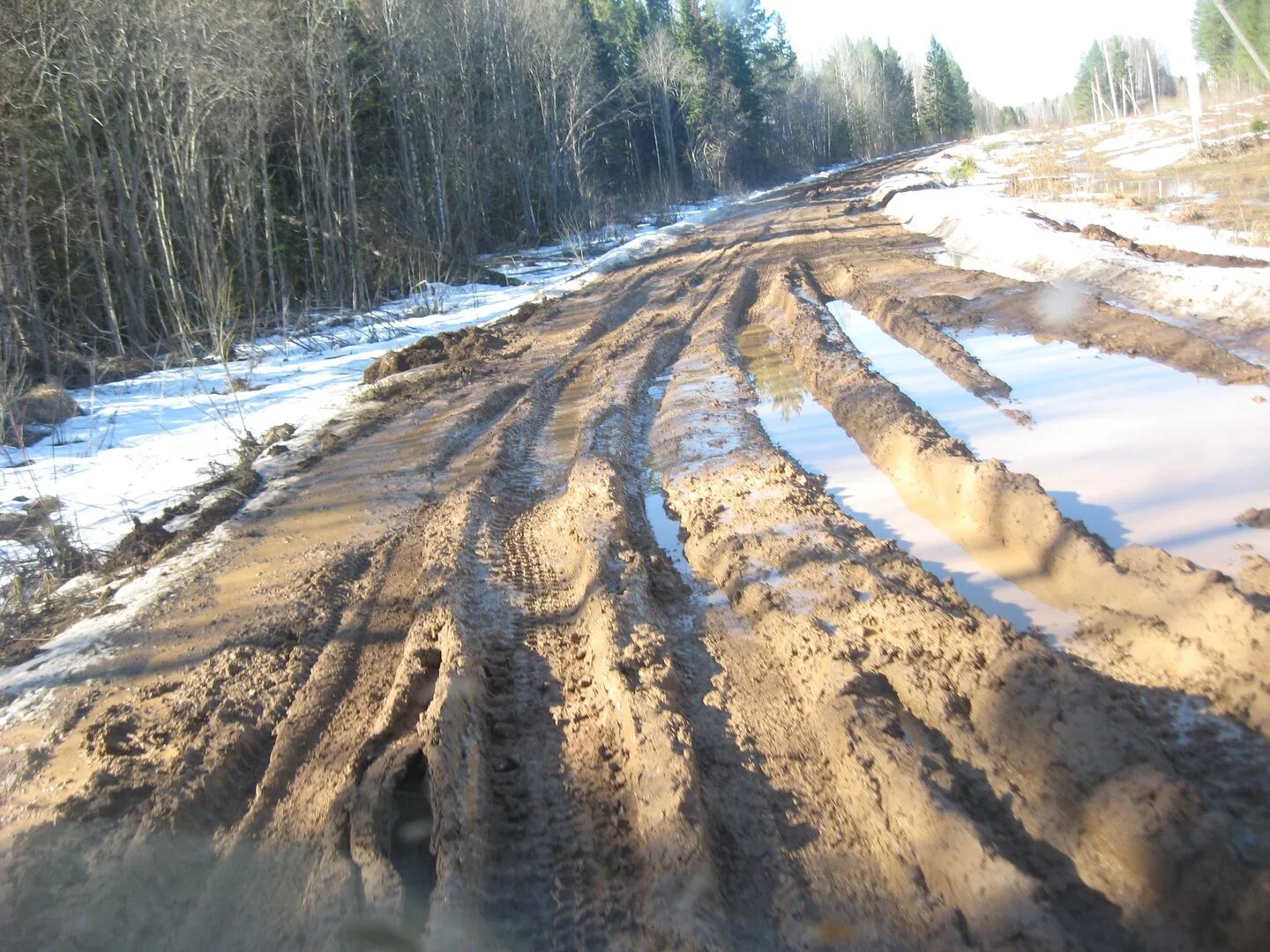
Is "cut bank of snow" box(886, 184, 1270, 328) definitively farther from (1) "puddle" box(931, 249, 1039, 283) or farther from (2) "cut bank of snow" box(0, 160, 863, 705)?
(2) "cut bank of snow" box(0, 160, 863, 705)

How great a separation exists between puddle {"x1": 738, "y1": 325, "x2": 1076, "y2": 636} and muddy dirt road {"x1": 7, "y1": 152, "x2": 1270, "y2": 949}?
12cm

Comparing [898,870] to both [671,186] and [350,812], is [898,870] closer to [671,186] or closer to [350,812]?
[350,812]

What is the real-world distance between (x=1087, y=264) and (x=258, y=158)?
589 inches

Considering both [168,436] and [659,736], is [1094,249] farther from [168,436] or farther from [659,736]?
[168,436]

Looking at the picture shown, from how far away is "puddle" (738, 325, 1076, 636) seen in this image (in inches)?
184

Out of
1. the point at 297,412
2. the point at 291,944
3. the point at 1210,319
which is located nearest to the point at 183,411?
the point at 297,412

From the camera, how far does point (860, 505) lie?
6.27 metres

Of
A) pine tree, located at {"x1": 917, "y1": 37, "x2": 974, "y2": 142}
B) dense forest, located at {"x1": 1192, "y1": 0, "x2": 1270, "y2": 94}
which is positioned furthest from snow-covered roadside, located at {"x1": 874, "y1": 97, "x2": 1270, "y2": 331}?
pine tree, located at {"x1": 917, "y1": 37, "x2": 974, "y2": 142}

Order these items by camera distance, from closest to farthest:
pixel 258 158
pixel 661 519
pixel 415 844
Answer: pixel 415 844 < pixel 661 519 < pixel 258 158

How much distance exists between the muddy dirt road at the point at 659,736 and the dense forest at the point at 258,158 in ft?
23.7

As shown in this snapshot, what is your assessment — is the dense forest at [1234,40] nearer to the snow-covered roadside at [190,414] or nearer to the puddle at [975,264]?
the puddle at [975,264]

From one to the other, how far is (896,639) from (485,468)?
13.5ft

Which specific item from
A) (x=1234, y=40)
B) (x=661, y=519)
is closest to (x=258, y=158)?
(x=661, y=519)

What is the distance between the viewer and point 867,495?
6.45 metres
